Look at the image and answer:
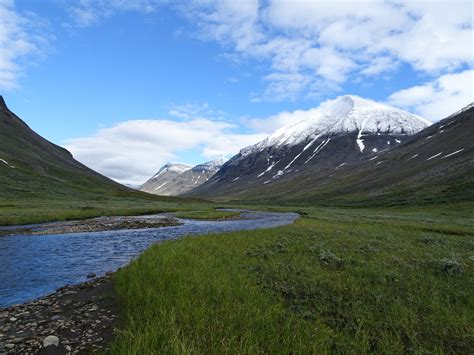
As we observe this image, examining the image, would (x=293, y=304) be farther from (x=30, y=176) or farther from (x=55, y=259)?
(x=30, y=176)

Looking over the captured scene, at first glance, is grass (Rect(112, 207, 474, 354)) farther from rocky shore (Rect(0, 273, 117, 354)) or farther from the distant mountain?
the distant mountain

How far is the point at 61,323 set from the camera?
11.5 metres

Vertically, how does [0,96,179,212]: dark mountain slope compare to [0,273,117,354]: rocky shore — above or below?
above

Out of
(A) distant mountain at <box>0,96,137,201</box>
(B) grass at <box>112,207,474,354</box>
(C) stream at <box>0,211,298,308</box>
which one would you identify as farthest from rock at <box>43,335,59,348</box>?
(A) distant mountain at <box>0,96,137,201</box>

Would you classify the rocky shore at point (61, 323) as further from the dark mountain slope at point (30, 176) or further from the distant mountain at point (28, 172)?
the distant mountain at point (28, 172)

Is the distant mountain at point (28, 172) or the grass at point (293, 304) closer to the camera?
the grass at point (293, 304)

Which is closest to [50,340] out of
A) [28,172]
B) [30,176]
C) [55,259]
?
[55,259]

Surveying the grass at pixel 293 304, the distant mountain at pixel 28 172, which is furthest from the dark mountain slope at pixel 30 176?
the grass at pixel 293 304

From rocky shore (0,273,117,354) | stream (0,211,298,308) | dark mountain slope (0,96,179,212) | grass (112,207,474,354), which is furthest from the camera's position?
dark mountain slope (0,96,179,212)

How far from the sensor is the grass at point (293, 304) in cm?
918

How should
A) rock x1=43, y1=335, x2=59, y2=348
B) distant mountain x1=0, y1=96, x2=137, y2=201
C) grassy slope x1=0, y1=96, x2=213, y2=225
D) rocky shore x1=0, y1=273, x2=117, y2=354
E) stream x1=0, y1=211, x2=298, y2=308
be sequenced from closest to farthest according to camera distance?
rocky shore x1=0, y1=273, x2=117, y2=354, rock x1=43, y1=335, x2=59, y2=348, stream x1=0, y1=211, x2=298, y2=308, grassy slope x1=0, y1=96, x2=213, y2=225, distant mountain x1=0, y1=96, x2=137, y2=201

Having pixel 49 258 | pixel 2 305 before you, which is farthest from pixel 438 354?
pixel 49 258

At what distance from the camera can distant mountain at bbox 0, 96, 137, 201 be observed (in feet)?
331

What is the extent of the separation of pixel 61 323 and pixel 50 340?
1521mm
